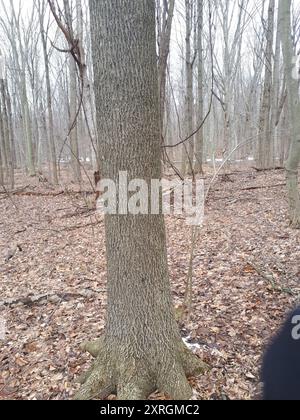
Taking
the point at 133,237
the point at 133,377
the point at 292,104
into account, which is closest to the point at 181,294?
the point at 133,377

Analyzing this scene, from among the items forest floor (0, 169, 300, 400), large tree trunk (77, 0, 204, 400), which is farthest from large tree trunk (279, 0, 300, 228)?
large tree trunk (77, 0, 204, 400)

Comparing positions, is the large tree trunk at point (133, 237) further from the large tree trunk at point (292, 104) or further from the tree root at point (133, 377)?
the large tree trunk at point (292, 104)

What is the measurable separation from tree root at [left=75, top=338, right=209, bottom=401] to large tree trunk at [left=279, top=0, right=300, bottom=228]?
3616 millimetres

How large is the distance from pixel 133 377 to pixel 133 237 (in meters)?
0.98

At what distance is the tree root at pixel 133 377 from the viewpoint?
6.61 feet

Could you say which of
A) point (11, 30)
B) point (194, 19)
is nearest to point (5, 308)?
point (194, 19)

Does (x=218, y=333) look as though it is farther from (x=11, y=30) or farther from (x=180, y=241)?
(x=11, y=30)

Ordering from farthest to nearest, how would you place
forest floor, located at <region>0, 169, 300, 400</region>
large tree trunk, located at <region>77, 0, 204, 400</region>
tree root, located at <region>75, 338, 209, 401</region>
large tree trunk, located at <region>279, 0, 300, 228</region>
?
1. large tree trunk, located at <region>279, 0, 300, 228</region>
2. forest floor, located at <region>0, 169, 300, 400</region>
3. tree root, located at <region>75, 338, 209, 401</region>
4. large tree trunk, located at <region>77, 0, 204, 400</region>

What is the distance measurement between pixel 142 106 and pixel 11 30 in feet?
58.9

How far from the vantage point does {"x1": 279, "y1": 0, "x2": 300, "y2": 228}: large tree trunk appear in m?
4.51

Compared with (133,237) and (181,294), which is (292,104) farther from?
(133,237)

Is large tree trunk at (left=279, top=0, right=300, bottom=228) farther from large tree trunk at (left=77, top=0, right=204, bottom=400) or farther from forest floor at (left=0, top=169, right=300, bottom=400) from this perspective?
large tree trunk at (left=77, top=0, right=204, bottom=400)

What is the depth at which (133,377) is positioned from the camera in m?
2.04
